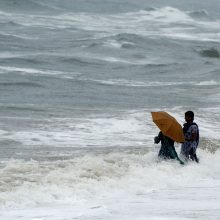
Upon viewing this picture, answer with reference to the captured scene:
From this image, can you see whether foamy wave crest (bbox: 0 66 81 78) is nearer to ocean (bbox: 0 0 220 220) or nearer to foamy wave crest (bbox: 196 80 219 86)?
ocean (bbox: 0 0 220 220)

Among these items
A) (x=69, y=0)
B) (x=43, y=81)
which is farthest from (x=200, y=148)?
(x=69, y=0)

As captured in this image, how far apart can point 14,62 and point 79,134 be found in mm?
12688

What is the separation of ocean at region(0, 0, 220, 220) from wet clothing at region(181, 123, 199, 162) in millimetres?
166

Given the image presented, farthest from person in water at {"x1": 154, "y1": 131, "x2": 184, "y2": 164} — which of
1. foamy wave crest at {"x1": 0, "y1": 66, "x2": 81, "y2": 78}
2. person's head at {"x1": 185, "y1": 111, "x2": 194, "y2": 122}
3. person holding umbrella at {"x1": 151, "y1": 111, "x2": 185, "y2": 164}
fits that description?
foamy wave crest at {"x1": 0, "y1": 66, "x2": 81, "y2": 78}

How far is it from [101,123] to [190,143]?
4.29m

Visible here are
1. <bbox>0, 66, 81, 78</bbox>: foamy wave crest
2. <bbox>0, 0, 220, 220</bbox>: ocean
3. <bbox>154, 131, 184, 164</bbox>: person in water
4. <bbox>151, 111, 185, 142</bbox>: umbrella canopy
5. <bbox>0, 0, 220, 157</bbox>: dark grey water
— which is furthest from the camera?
<bbox>0, 66, 81, 78</bbox>: foamy wave crest

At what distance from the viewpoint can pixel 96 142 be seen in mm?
14117

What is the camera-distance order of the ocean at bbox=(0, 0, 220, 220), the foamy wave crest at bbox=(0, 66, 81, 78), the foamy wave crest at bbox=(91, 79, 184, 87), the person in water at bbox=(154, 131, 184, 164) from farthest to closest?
the foamy wave crest at bbox=(0, 66, 81, 78), the foamy wave crest at bbox=(91, 79, 184, 87), the person in water at bbox=(154, 131, 184, 164), the ocean at bbox=(0, 0, 220, 220)

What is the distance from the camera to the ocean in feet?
32.1

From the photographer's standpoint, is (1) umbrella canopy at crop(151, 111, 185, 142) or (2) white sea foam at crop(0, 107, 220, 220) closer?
(2) white sea foam at crop(0, 107, 220, 220)

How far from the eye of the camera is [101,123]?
1589 centimetres

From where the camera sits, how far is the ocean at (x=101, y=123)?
9797 millimetres

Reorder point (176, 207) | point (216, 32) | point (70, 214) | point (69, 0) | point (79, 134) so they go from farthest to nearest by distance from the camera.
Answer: point (69, 0), point (216, 32), point (79, 134), point (176, 207), point (70, 214)

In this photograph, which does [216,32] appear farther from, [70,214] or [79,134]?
[70,214]
